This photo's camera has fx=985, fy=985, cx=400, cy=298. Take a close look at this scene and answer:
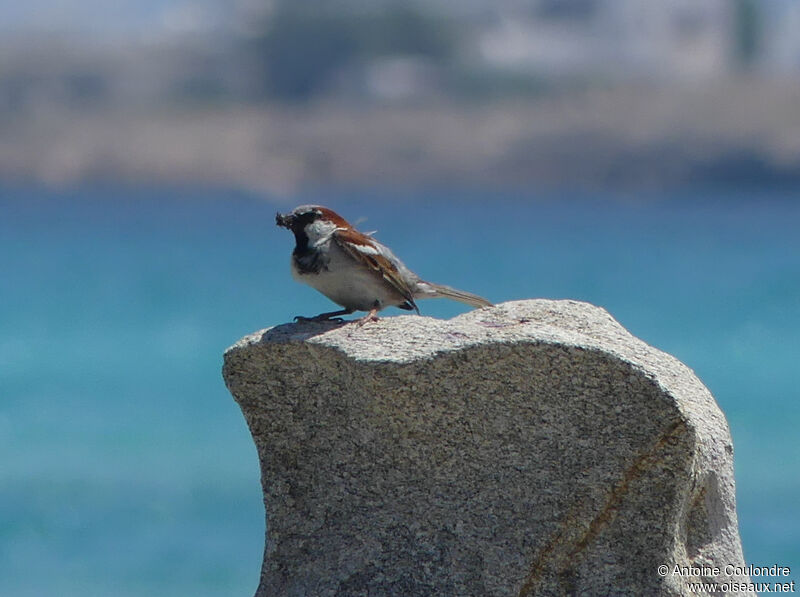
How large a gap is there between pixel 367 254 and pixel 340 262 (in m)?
0.14

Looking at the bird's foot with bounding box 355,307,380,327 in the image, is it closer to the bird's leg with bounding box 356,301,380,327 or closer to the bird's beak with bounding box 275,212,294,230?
the bird's leg with bounding box 356,301,380,327

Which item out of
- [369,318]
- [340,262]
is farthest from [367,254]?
[369,318]

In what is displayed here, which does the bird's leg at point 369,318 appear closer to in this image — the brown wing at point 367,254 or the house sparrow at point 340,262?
the house sparrow at point 340,262

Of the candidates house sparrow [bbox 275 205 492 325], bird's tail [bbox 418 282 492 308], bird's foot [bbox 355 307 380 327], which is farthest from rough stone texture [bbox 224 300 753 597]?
bird's tail [bbox 418 282 492 308]

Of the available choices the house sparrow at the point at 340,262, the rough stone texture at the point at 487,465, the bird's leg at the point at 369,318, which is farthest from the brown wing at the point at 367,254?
the rough stone texture at the point at 487,465

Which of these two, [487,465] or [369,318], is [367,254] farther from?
[487,465]

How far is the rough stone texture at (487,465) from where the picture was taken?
3.90 m

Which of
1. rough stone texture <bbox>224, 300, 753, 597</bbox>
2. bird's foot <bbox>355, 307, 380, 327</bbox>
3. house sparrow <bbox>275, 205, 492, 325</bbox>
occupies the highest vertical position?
house sparrow <bbox>275, 205, 492, 325</bbox>

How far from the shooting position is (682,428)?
385 cm

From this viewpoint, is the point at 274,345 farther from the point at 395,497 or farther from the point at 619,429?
the point at 619,429

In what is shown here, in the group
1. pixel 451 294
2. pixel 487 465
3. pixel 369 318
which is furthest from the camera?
pixel 451 294

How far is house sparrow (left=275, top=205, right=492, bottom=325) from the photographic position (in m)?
4.98

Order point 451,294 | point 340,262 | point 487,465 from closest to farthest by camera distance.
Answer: point 487,465 < point 340,262 < point 451,294

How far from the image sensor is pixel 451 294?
18.0 feet
